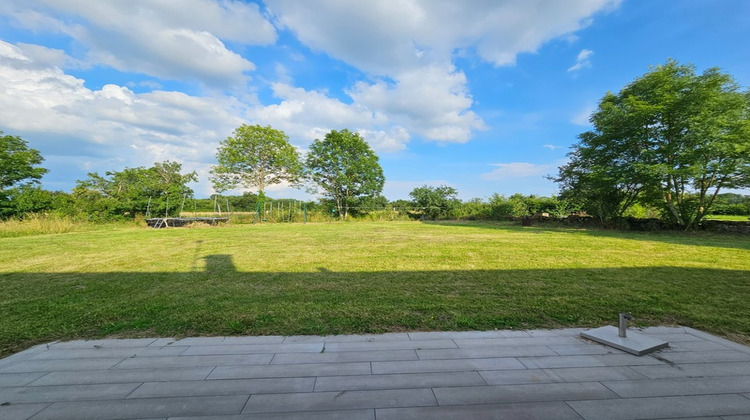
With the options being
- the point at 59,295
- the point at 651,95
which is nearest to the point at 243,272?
the point at 59,295

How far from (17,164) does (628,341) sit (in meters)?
23.3

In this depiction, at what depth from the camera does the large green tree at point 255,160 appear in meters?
22.0

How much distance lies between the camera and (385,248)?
275 inches

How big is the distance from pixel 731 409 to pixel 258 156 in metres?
24.5

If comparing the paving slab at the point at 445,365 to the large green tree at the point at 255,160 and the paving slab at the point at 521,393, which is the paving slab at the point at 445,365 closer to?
the paving slab at the point at 521,393

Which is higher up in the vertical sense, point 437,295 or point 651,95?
point 651,95

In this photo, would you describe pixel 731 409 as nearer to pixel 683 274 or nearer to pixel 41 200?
pixel 683 274

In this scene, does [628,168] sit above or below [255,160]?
below

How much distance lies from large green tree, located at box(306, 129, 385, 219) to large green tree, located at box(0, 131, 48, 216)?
15.2 metres

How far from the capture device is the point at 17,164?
14219 millimetres

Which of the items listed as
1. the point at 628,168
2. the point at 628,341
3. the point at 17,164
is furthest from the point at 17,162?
the point at 628,168

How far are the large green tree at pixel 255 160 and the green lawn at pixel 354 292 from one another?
17013 millimetres

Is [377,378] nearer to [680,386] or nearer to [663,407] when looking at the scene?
[663,407]

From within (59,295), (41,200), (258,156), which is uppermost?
(258,156)
